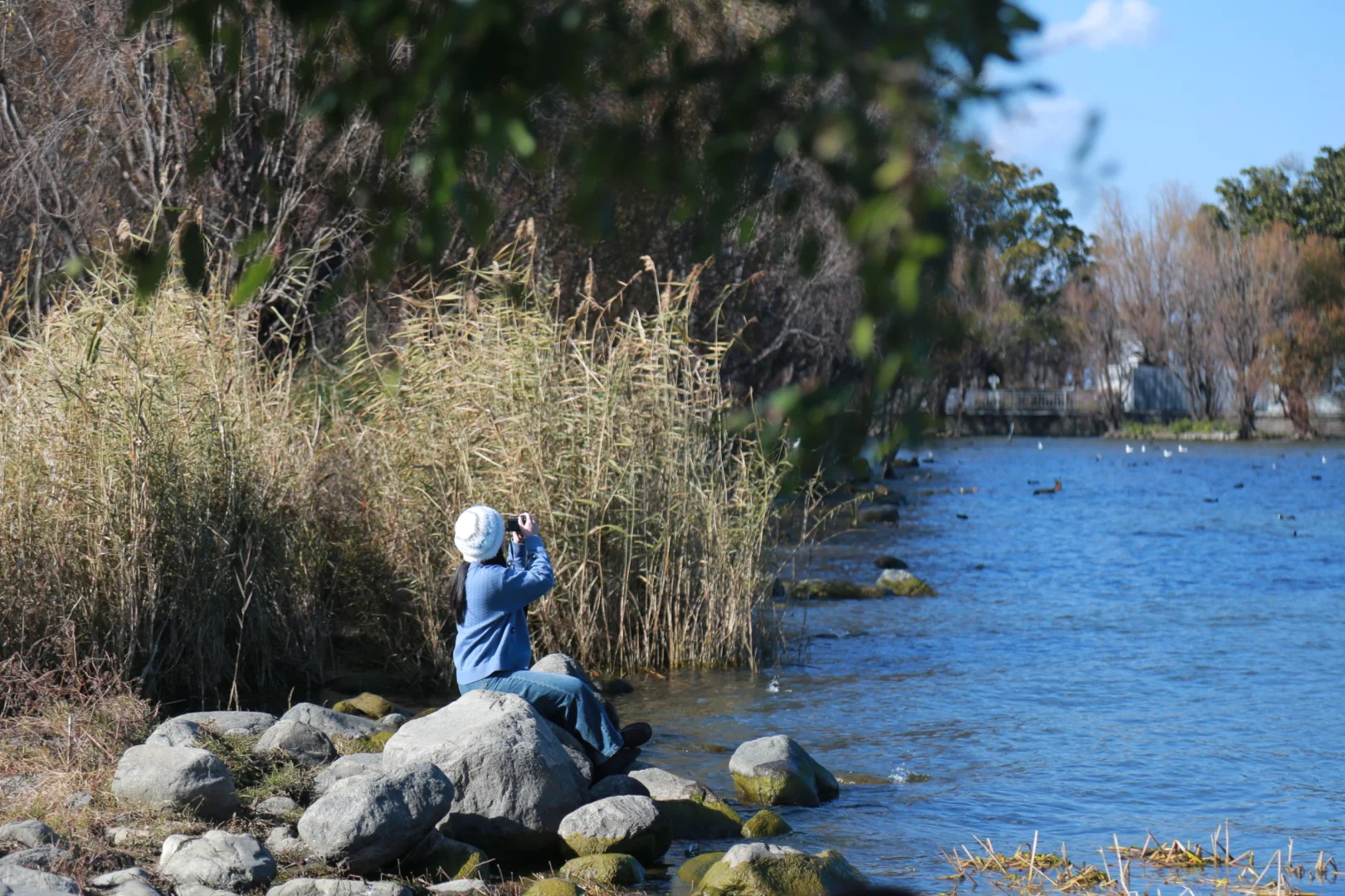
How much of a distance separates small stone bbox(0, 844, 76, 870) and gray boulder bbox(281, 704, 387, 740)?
251 cm

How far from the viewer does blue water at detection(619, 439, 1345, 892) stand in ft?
26.5

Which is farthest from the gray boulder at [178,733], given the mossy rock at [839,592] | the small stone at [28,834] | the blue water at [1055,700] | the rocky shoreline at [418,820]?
the mossy rock at [839,592]

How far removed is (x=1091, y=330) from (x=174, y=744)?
69.4 meters

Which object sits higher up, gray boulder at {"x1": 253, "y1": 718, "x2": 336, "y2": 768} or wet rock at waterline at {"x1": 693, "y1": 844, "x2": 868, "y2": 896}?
gray boulder at {"x1": 253, "y1": 718, "x2": 336, "y2": 768}

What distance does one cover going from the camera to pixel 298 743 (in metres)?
7.76

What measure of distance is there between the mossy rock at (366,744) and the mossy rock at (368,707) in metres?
1.00

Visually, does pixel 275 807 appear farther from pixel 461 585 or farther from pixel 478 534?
pixel 478 534

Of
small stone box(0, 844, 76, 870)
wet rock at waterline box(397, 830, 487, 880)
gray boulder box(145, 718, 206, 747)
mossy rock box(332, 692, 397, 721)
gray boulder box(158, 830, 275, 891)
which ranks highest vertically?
gray boulder box(145, 718, 206, 747)

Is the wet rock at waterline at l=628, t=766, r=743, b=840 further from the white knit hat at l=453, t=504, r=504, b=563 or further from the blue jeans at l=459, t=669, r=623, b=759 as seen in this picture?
the white knit hat at l=453, t=504, r=504, b=563

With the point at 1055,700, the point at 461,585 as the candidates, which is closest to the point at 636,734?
the point at 461,585

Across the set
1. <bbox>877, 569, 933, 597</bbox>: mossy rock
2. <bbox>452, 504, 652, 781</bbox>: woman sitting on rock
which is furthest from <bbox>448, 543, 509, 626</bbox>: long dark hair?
<bbox>877, 569, 933, 597</bbox>: mossy rock

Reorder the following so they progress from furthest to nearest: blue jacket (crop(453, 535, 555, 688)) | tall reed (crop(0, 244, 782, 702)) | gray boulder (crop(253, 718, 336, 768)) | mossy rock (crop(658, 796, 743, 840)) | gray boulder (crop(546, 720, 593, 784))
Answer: tall reed (crop(0, 244, 782, 702))
blue jacket (crop(453, 535, 555, 688))
gray boulder (crop(253, 718, 336, 768))
gray boulder (crop(546, 720, 593, 784))
mossy rock (crop(658, 796, 743, 840))

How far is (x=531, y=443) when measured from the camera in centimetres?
1099

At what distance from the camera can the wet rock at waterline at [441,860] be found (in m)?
6.29
